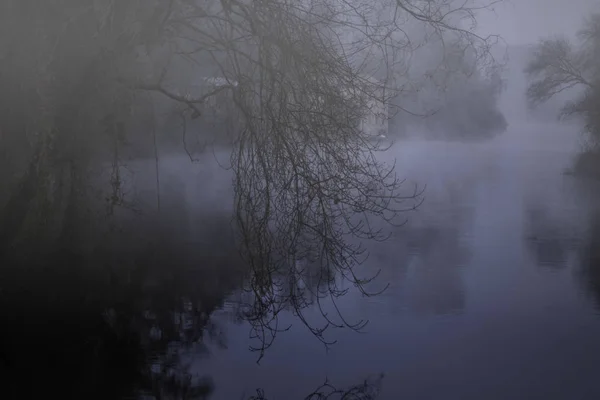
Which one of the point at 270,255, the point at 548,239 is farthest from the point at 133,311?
the point at 548,239

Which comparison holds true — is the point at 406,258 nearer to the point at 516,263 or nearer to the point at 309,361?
the point at 516,263

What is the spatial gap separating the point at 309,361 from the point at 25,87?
14.9 ft

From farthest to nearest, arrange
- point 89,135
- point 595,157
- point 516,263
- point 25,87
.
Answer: point 595,157 → point 516,263 → point 89,135 → point 25,87

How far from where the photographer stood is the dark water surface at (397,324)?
7785 mm

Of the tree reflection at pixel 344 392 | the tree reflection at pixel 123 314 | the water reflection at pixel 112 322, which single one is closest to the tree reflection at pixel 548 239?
the tree reflection at pixel 123 314

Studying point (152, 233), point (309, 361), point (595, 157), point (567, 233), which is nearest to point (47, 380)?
point (309, 361)

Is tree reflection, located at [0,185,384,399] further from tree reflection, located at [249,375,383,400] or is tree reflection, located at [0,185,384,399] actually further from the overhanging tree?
the overhanging tree

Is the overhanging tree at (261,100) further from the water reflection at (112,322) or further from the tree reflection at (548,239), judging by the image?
the tree reflection at (548,239)

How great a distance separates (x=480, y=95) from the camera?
50.6 m

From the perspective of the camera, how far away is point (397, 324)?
31.9ft

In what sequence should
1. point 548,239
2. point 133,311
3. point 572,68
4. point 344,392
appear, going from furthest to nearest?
point 572,68
point 548,239
point 133,311
point 344,392

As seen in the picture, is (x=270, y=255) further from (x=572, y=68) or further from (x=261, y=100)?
(x=572, y=68)

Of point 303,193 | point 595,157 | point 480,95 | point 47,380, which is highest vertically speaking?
point 480,95

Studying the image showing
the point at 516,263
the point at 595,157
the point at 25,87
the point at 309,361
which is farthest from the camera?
the point at 595,157
